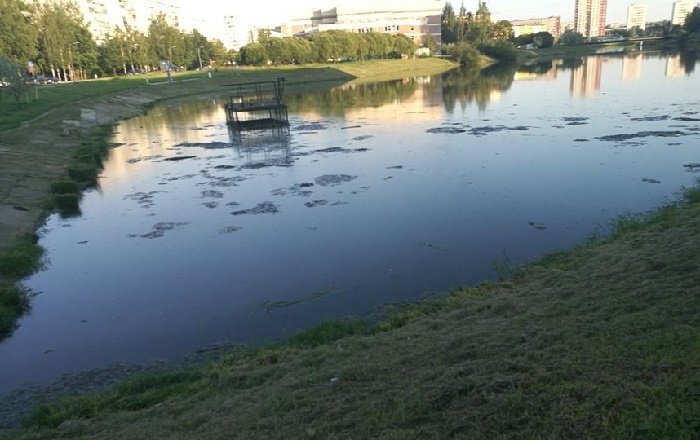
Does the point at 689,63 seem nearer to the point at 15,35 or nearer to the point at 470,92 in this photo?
the point at 470,92

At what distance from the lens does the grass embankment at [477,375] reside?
14.3 ft

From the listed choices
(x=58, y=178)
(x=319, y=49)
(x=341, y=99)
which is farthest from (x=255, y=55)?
(x=58, y=178)

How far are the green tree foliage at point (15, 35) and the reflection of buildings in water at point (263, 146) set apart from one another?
34.4 metres

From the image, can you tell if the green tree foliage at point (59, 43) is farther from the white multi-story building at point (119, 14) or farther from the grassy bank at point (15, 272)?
the grassy bank at point (15, 272)

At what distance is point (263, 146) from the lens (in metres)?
29.9

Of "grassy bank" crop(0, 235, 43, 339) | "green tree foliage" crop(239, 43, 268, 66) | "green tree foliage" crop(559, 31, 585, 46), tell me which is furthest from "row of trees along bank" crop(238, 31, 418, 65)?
"grassy bank" crop(0, 235, 43, 339)

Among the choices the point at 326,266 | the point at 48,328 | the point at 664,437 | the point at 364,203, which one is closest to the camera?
the point at 664,437

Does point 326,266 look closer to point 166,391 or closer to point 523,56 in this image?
point 166,391

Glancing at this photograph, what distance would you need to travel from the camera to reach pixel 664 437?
3746 millimetres

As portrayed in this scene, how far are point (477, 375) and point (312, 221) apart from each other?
36.1ft

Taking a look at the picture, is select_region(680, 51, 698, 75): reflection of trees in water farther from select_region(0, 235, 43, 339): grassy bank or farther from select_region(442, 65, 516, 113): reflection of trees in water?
select_region(0, 235, 43, 339): grassy bank

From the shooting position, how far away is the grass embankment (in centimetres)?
436

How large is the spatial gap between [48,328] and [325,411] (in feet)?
25.5

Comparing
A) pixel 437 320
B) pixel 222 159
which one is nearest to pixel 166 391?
pixel 437 320
